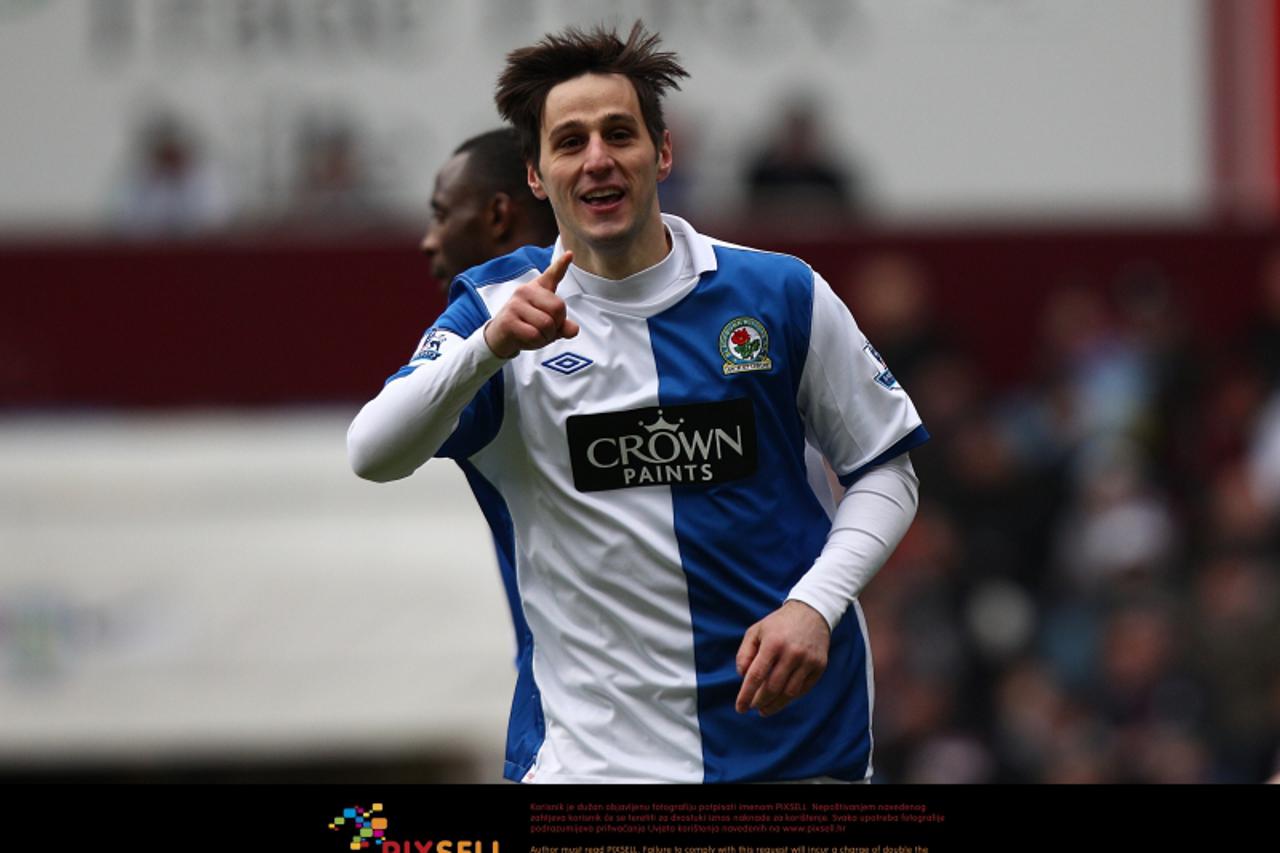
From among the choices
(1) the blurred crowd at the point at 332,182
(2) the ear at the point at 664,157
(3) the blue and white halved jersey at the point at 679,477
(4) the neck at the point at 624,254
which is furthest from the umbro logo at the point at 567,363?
(1) the blurred crowd at the point at 332,182

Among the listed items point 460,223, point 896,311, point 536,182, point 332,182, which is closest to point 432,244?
point 460,223

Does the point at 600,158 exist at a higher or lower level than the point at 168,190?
lower

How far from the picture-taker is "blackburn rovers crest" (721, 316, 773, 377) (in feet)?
15.6

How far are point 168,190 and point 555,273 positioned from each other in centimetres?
1149

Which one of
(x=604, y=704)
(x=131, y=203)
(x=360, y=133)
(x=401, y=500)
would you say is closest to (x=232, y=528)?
(x=401, y=500)

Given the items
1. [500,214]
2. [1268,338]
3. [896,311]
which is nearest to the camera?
[500,214]

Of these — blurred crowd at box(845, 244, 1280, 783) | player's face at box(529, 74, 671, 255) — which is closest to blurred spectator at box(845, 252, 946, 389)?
blurred crowd at box(845, 244, 1280, 783)

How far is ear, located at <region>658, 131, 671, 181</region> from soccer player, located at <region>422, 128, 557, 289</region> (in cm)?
88

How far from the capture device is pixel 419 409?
4512 millimetres

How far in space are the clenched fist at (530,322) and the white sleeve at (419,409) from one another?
0.15 feet

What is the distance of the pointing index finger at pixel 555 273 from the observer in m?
4.44

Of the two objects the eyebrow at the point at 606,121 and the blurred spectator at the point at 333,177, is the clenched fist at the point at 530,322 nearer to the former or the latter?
the eyebrow at the point at 606,121

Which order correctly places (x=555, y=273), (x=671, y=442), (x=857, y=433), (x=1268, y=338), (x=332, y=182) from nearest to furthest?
(x=555, y=273) < (x=671, y=442) < (x=857, y=433) < (x=1268, y=338) < (x=332, y=182)

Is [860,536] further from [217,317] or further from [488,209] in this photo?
[217,317]
